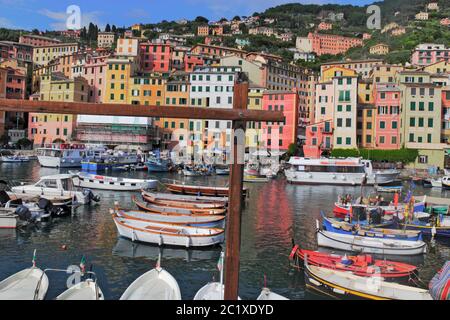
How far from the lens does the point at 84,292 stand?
9.85m

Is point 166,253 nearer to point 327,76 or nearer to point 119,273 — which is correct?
point 119,273

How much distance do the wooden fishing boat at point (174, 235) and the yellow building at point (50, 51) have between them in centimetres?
10293

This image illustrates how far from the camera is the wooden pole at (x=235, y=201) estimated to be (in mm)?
5203

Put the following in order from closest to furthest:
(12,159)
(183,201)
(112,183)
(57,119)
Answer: (183,201)
(112,183)
(12,159)
(57,119)

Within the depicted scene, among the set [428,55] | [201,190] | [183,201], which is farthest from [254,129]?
[428,55]

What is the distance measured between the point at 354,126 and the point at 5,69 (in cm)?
6281

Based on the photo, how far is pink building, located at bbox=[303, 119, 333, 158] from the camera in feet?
203

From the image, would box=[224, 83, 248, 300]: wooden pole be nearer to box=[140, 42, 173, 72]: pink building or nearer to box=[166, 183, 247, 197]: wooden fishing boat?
box=[166, 183, 247, 197]: wooden fishing boat

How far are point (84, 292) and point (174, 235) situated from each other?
8007 mm

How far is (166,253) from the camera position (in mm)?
17094

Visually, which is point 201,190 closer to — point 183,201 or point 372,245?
point 183,201

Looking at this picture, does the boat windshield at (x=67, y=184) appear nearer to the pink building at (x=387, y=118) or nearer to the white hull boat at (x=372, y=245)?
the white hull boat at (x=372, y=245)

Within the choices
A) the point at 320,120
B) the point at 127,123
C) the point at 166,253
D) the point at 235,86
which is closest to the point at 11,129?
the point at 127,123

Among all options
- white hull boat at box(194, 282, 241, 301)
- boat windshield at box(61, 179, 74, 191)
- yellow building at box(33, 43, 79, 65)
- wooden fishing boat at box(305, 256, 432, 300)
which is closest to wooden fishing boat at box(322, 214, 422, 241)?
wooden fishing boat at box(305, 256, 432, 300)
